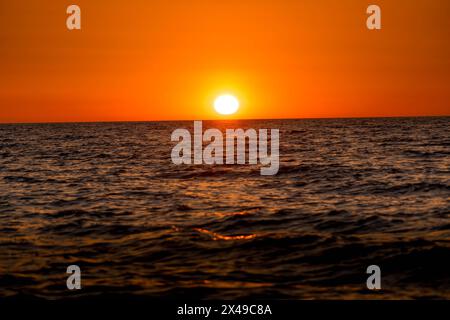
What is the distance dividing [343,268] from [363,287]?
119cm

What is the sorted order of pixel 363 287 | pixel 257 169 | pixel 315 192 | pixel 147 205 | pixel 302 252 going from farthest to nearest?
pixel 257 169, pixel 315 192, pixel 147 205, pixel 302 252, pixel 363 287

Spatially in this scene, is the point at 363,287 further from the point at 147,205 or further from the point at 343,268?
the point at 147,205

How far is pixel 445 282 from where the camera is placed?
10.0 m

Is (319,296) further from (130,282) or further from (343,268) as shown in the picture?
(130,282)

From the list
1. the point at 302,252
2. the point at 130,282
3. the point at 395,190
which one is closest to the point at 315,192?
the point at 395,190

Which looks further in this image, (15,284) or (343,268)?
(343,268)

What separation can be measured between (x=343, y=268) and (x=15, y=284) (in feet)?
22.2

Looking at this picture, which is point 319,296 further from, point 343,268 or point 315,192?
point 315,192

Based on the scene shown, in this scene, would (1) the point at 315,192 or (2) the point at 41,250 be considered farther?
(1) the point at 315,192
